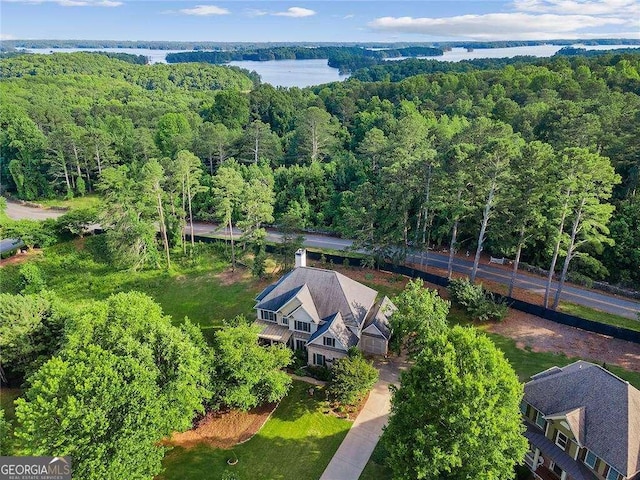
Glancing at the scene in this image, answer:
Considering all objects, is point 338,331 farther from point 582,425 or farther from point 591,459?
point 591,459

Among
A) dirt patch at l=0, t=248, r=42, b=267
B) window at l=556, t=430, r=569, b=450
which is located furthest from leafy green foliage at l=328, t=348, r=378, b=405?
dirt patch at l=0, t=248, r=42, b=267

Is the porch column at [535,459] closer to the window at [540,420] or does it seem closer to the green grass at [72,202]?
the window at [540,420]

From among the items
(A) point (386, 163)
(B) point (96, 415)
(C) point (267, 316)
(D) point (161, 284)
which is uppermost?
(A) point (386, 163)

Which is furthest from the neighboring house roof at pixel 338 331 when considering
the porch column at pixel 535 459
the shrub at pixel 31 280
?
the shrub at pixel 31 280

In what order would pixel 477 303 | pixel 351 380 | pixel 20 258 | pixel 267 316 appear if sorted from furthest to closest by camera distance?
pixel 20 258
pixel 477 303
pixel 267 316
pixel 351 380

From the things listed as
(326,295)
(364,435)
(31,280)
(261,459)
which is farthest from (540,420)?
(31,280)

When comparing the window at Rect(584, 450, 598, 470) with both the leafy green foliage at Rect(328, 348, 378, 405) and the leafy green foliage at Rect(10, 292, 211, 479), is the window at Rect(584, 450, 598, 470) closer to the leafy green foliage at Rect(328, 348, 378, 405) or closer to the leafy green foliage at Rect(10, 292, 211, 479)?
the leafy green foliage at Rect(328, 348, 378, 405)
